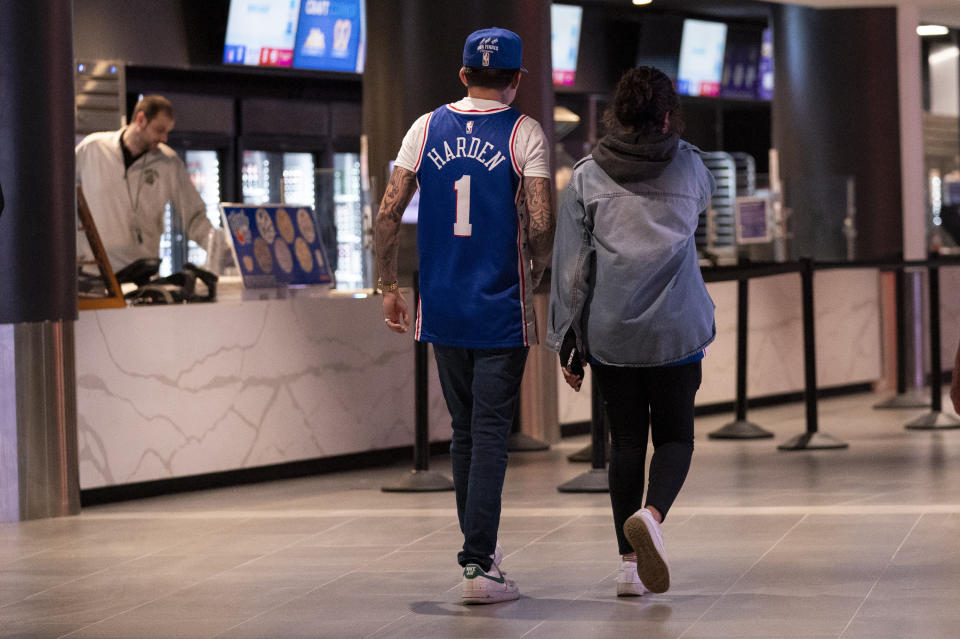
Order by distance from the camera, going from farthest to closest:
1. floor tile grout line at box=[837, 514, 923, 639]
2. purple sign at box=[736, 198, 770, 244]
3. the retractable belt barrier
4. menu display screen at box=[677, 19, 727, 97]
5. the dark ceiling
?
menu display screen at box=[677, 19, 727, 97] → the dark ceiling → purple sign at box=[736, 198, 770, 244] → the retractable belt barrier → floor tile grout line at box=[837, 514, 923, 639]

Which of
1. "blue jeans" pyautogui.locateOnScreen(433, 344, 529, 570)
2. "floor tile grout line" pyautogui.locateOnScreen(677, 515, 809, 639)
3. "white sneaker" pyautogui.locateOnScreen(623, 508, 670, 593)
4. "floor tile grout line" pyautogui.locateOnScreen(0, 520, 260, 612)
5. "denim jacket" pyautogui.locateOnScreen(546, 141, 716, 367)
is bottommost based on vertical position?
"floor tile grout line" pyautogui.locateOnScreen(0, 520, 260, 612)

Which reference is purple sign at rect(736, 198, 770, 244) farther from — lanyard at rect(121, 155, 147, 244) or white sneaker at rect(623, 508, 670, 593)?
white sneaker at rect(623, 508, 670, 593)

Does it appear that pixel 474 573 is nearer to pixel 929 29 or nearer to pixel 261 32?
pixel 261 32

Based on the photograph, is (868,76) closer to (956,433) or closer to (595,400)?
(956,433)

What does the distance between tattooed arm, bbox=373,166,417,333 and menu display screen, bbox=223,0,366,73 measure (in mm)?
6408

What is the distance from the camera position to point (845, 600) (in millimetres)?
4090

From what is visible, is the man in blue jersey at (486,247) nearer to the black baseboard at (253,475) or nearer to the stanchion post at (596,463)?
the stanchion post at (596,463)

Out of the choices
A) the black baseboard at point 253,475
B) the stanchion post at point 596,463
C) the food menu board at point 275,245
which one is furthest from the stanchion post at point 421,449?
the food menu board at point 275,245

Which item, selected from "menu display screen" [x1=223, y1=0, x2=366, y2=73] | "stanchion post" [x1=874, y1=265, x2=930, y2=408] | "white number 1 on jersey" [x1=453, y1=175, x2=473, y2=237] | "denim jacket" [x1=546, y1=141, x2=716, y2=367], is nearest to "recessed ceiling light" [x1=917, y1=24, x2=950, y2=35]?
"stanchion post" [x1=874, y1=265, x2=930, y2=408]

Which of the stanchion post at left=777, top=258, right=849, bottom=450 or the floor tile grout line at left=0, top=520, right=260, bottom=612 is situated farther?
the stanchion post at left=777, top=258, right=849, bottom=450

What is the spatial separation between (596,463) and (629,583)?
241 cm

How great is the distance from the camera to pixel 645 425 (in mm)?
4297

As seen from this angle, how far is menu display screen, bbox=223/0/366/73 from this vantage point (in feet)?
35.7

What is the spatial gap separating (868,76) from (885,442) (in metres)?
4.04
